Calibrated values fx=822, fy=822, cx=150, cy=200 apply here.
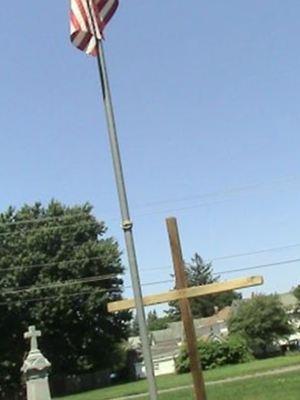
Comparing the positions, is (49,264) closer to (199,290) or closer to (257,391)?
(257,391)

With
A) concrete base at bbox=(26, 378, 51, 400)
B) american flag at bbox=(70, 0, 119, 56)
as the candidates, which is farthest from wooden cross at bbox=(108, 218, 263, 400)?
concrete base at bbox=(26, 378, 51, 400)

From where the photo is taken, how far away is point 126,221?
6480 millimetres

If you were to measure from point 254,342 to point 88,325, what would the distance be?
23.8 m

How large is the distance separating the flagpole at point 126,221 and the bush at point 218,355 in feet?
204

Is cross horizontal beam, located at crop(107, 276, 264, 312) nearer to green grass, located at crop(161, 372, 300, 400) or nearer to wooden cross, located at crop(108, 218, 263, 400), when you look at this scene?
wooden cross, located at crop(108, 218, 263, 400)

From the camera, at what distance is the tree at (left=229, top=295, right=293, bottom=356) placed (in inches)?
3159

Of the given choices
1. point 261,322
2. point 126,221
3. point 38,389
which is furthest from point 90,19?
point 261,322

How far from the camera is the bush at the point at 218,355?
68938mm

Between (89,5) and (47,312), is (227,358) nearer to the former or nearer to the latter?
(47,312)

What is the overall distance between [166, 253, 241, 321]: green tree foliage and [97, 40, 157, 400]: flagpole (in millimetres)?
127271

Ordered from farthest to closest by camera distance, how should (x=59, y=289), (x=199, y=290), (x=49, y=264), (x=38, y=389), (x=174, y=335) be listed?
(x=174, y=335) < (x=49, y=264) < (x=59, y=289) < (x=38, y=389) < (x=199, y=290)

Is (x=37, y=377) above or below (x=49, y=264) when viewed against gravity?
below

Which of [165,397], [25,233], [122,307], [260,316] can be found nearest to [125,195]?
[122,307]

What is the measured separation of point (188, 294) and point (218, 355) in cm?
6391
